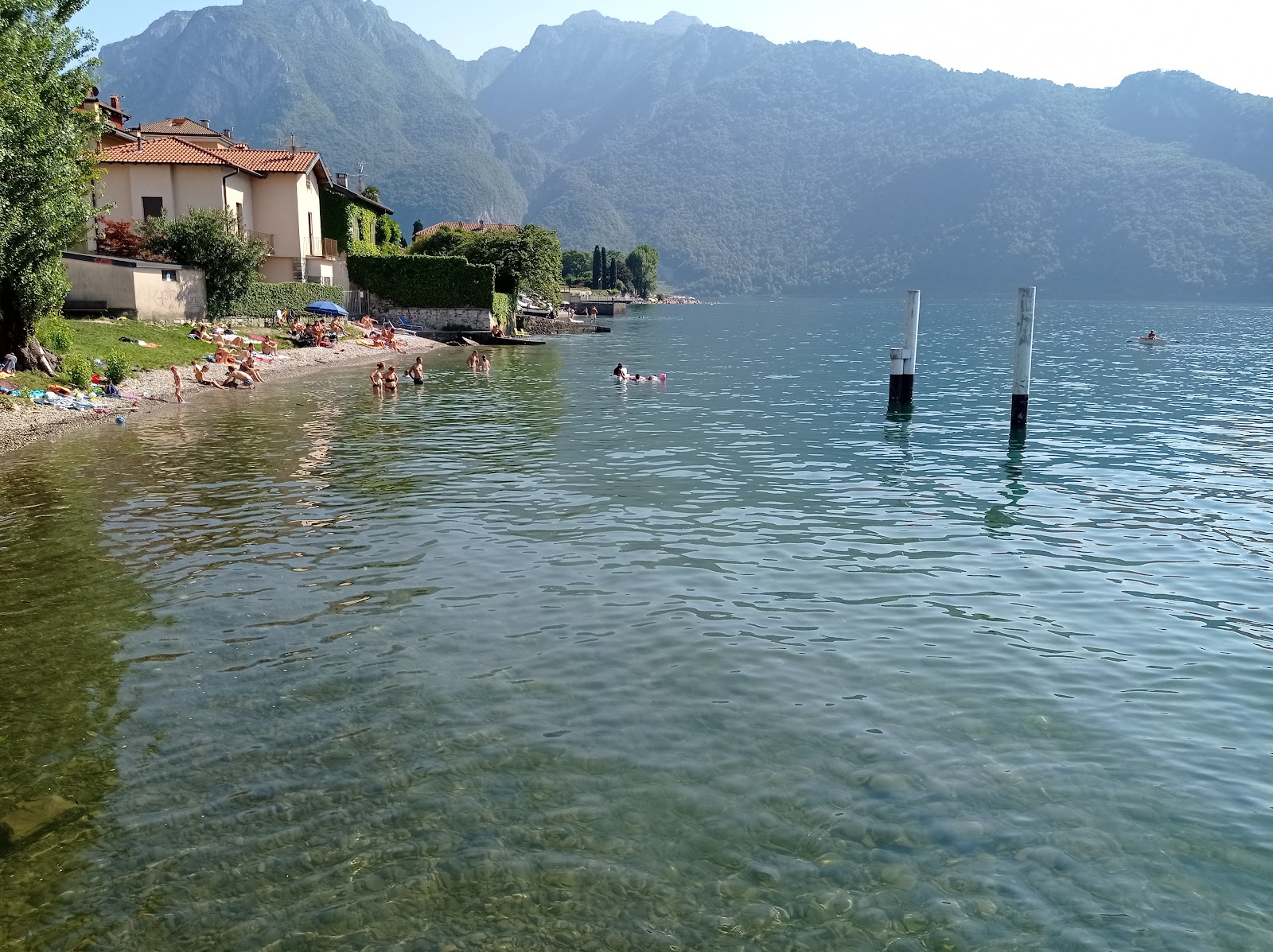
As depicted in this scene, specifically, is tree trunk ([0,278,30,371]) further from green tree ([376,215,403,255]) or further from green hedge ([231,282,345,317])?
green tree ([376,215,403,255])

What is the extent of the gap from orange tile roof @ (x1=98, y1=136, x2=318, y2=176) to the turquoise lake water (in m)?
43.5

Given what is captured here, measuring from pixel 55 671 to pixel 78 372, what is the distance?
26.7 metres

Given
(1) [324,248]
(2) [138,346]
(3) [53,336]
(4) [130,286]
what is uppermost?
(1) [324,248]

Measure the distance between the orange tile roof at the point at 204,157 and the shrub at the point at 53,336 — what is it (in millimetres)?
24962

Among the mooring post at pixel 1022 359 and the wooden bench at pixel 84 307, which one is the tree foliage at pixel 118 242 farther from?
the mooring post at pixel 1022 359

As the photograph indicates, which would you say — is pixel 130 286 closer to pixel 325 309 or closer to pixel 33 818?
pixel 325 309

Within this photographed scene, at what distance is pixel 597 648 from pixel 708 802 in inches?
154

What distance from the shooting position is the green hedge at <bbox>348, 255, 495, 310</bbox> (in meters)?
76.2

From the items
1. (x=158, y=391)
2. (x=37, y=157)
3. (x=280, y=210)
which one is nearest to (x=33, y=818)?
(x=37, y=157)

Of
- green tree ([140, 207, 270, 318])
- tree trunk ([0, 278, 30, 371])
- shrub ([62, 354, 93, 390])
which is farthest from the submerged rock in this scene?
green tree ([140, 207, 270, 318])

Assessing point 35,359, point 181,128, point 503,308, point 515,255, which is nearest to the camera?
point 35,359

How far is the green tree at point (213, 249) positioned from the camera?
54.0m

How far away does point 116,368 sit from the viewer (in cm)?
3688

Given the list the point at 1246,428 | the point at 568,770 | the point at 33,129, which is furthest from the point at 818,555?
the point at 33,129
